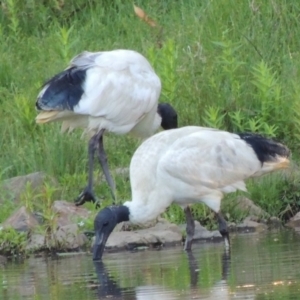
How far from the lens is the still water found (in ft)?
24.9

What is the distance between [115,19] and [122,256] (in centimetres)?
619

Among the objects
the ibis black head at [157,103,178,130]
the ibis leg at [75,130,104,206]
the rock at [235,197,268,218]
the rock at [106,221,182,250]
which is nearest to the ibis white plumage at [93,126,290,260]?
the rock at [106,221,182,250]

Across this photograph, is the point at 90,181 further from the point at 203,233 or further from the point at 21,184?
the point at 203,233

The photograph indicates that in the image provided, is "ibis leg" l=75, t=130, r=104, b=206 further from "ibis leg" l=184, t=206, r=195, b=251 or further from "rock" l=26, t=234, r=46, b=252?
"ibis leg" l=184, t=206, r=195, b=251

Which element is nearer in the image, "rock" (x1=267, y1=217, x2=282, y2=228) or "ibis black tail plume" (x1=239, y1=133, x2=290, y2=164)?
"ibis black tail plume" (x1=239, y1=133, x2=290, y2=164)

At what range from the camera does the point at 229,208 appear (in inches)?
433

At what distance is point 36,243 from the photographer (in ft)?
33.6

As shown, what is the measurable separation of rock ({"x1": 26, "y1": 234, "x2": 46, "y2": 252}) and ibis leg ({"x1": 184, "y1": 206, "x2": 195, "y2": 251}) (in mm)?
1155

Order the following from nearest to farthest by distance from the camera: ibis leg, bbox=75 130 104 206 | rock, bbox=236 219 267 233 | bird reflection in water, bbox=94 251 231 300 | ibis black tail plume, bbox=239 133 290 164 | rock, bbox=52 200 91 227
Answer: bird reflection in water, bbox=94 251 231 300 → ibis black tail plume, bbox=239 133 290 164 → rock, bbox=52 200 91 227 → rock, bbox=236 219 267 233 → ibis leg, bbox=75 130 104 206

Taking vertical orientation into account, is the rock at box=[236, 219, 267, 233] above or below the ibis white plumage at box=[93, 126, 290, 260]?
below

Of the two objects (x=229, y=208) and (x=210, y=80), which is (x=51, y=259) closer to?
(x=229, y=208)

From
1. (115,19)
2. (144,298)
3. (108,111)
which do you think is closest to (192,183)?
(108,111)

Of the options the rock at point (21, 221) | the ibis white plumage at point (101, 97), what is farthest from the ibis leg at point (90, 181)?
the rock at point (21, 221)

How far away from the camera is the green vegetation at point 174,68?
11984mm
